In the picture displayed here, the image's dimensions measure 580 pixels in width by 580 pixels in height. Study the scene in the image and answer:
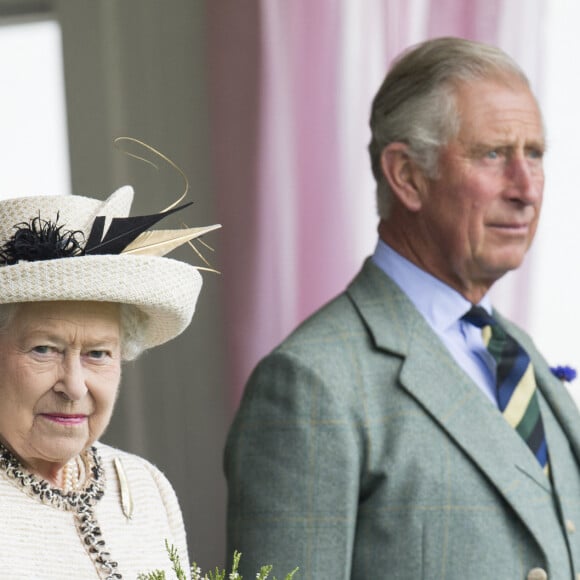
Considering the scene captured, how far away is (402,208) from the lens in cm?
283

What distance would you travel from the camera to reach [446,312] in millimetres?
2756

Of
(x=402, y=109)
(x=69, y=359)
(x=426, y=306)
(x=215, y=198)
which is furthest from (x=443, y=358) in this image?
(x=215, y=198)

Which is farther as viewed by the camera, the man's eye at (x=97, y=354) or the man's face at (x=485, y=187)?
the man's face at (x=485, y=187)

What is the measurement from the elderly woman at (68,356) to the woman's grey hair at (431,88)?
0.93 metres

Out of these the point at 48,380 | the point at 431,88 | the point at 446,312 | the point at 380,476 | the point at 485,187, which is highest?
the point at 431,88

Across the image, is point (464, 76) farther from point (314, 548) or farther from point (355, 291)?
point (314, 548)

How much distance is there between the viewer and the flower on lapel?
9.91 feet

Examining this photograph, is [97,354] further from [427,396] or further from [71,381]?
[427,396]

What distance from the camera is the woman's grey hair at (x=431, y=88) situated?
2754 mm

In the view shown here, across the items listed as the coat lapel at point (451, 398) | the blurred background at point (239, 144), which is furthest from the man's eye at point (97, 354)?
the blurred background at point (239, 144)

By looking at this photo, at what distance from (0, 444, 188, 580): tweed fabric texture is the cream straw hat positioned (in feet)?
0.79

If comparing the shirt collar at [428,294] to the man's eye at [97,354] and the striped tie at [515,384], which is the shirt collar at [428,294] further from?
the man's eye at [97,354]

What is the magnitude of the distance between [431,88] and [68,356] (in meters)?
1.22

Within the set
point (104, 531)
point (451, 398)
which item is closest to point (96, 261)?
point (104, 531)
